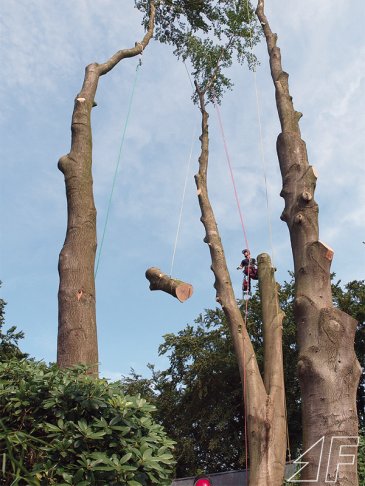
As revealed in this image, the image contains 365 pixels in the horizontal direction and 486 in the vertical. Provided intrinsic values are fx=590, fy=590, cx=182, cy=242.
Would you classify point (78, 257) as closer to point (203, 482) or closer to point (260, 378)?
point (260, 378)

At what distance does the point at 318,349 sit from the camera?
5090mm

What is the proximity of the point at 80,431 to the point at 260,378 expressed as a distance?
5707 millimetres

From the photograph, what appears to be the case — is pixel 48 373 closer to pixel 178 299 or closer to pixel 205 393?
pixel 178 299

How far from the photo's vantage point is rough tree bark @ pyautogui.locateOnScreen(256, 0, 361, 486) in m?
4.72

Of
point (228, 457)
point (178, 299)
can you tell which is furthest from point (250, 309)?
point (178, 299)

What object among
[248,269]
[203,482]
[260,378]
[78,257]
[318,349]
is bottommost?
[203,482]

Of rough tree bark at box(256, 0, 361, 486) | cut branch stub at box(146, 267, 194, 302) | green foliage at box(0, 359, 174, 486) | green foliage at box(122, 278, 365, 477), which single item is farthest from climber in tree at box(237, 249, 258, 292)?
green foliage at box(122, 278, 365, 477)

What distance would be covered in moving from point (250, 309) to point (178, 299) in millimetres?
17103

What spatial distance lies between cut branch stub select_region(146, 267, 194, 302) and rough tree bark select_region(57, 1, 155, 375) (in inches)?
73.6

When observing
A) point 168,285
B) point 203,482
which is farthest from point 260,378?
point 168,285

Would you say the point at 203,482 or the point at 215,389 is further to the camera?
the point at 215,389

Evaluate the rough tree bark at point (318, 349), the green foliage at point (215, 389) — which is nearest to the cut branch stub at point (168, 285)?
the rough tree bark at point (318, 349)

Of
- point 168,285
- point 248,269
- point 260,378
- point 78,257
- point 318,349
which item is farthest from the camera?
point 248,269

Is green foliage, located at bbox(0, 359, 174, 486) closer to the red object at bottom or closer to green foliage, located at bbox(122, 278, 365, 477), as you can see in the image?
the red object at bottom
